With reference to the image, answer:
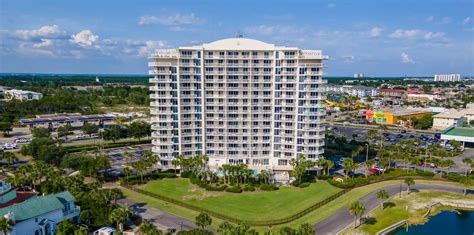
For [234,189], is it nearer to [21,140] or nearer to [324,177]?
[324,177]

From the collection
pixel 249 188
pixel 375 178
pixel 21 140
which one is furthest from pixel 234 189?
pixel 21 140

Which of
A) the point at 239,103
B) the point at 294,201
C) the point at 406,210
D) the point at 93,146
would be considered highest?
the point at 239,103

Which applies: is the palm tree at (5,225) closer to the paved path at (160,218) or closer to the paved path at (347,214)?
the paved path at (160,218)

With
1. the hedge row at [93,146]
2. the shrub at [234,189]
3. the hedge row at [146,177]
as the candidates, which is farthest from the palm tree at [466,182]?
the hedge row at [93,146]

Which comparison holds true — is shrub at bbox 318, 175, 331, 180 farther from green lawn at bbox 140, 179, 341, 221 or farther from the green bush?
the green bush

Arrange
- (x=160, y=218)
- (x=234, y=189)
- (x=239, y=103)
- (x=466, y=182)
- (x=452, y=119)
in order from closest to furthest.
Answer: (x=160, y=218), (x=466, y=182), (x=234, y=189), (x=239, y=103), (x=452, y=119)

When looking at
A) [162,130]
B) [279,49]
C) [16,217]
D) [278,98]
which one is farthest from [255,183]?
[16,217]
